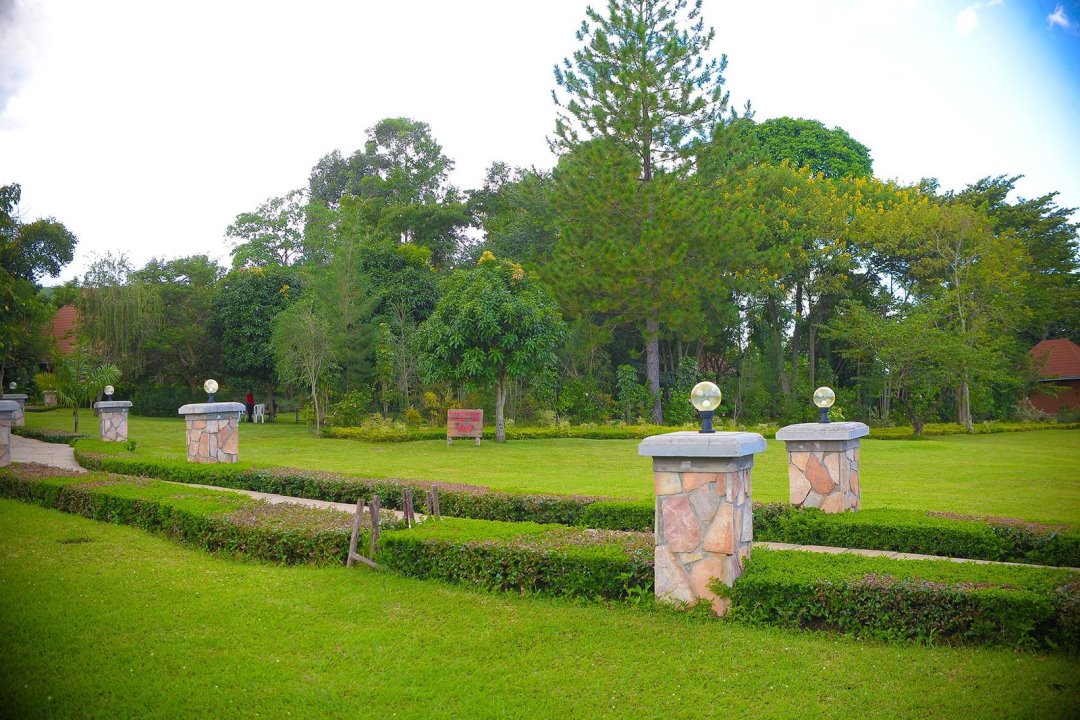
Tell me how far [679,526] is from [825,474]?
2.81 m

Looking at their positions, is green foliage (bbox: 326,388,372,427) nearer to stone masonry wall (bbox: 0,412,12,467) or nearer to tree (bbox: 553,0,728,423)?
tree (bbox: 553,0,728,423)

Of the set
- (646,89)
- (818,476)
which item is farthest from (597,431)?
(818,476)

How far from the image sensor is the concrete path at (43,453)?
41.4 feet

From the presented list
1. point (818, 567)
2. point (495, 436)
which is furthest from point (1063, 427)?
point (818, 567)

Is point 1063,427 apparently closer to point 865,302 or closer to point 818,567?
point 865,302

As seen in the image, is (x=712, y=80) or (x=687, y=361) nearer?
(x=712, y=80)

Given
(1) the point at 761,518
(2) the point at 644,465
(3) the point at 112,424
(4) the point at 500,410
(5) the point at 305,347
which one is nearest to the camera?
(1) the point at 761,518

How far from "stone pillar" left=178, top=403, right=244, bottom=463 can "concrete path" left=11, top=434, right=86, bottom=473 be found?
178 cm

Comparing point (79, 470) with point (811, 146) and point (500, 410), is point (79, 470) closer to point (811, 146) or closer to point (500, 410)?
point (500, 410)

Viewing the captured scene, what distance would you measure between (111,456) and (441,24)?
917cm

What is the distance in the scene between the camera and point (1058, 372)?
92.3 ft

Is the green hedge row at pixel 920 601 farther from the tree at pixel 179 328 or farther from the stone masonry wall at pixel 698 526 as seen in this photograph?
the tree at pixel 179 328

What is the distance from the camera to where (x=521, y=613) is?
195 inches

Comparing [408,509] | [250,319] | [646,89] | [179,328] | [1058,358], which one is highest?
[646,89]
